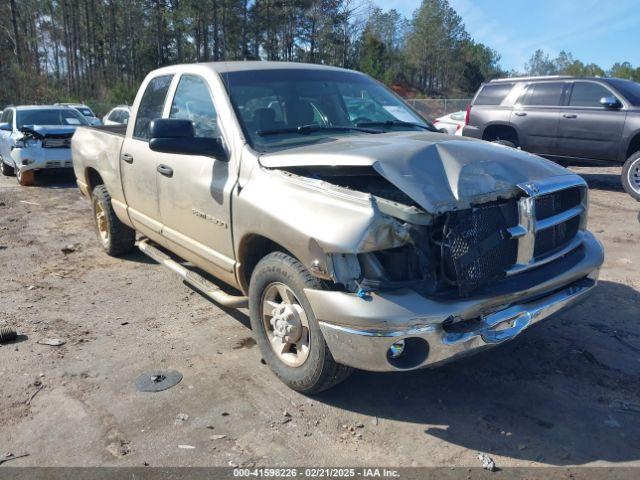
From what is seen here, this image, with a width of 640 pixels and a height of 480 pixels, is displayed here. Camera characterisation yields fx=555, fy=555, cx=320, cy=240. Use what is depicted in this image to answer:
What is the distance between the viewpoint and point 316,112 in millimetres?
4273

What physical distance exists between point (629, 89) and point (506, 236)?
9.13 meters

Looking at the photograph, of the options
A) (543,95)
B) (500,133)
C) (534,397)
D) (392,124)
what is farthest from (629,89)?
(534,397)

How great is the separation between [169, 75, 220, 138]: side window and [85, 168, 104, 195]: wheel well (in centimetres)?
230

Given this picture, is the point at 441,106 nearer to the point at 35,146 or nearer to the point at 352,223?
the point at 35,146

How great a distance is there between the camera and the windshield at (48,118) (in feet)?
41.9

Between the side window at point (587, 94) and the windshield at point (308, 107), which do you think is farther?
the side window at point (587, 94)

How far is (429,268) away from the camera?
2969mm

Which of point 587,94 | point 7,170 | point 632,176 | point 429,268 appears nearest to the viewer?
point 429,268

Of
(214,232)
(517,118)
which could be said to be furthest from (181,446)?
(517,118)

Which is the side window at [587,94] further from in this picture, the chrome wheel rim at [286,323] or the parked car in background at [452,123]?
the chrome wheel rim at [286,323]

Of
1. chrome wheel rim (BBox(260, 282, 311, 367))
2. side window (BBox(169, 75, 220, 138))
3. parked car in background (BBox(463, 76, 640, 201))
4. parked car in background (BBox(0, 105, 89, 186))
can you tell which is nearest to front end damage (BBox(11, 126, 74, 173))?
parked car in background (BBox(0, 105, 89, 186))

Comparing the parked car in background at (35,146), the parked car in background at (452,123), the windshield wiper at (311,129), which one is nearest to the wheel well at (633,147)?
the parked car in background at (452,123)

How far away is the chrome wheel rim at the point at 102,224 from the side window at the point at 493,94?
876 centimetres

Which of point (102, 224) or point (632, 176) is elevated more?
point (632, 176)
